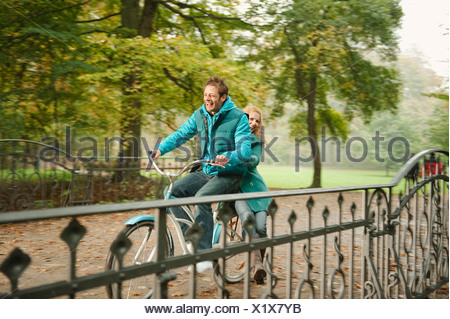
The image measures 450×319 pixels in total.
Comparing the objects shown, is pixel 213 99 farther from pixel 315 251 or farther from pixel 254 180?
pixel 315 251

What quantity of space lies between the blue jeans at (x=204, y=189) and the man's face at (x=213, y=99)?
58cm

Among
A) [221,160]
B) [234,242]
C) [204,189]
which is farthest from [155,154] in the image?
[234,242]

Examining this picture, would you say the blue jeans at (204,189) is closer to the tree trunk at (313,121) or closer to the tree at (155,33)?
the tree at (155,33)

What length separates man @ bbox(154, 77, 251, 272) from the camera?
3268 mm

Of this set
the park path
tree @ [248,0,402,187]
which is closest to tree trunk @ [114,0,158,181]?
the park path

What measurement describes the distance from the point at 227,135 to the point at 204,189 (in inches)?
19.4

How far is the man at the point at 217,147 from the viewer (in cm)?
327

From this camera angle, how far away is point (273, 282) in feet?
7.65

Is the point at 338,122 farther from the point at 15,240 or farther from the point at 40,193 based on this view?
the point at 15,240

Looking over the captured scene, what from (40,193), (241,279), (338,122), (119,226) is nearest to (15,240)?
(119,226)

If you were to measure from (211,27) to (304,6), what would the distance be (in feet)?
9.89

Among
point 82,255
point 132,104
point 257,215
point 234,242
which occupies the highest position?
point 132,104

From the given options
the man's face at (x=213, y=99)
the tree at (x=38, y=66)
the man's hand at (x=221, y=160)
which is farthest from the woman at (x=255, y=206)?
the tree at (x=38, y=66)

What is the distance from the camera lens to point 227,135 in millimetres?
3348
